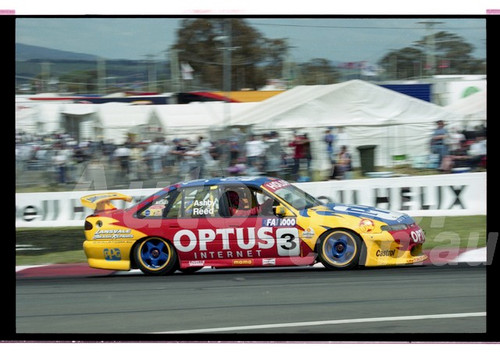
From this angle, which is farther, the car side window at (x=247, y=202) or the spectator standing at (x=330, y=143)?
the spectator standing at (x=330, y=143)

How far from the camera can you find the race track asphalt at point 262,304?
6406 mm

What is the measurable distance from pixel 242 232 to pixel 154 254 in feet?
4.01

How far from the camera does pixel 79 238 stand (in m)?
12.9

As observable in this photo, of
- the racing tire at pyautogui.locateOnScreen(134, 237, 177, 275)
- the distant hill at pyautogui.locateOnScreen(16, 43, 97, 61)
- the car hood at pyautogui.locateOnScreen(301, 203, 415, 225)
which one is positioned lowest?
the racing tire at pyautogui.locateOnScreen(134, 237, 177, 275)

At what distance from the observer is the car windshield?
31.5ft

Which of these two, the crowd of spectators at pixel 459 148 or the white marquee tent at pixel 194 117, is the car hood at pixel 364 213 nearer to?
the crowd of spectators at pixel 459 148

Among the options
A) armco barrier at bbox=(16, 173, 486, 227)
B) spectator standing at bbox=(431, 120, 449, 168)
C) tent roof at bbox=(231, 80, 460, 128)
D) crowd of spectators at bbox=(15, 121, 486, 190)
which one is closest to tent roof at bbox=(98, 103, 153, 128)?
crowd of spectators at bbox=(15, 121, 486, 190)

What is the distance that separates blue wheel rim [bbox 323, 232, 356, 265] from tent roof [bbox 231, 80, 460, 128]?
15.9 ft

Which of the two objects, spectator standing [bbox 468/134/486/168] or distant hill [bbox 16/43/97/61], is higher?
distant hill [bbox 16/43/97/61]

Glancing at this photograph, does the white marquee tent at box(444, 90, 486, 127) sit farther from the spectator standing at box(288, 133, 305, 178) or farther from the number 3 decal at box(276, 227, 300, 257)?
the number 3 decal at box(276, 227, 300, 257)

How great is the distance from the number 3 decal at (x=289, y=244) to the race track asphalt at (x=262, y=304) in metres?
0.27

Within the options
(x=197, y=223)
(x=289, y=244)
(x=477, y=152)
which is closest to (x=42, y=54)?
(x=197, y=223)

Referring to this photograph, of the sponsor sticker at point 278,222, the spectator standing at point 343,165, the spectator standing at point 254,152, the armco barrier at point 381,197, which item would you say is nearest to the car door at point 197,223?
the sponsor sticker at point 278,222

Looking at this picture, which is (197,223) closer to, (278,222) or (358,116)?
(278,222)
